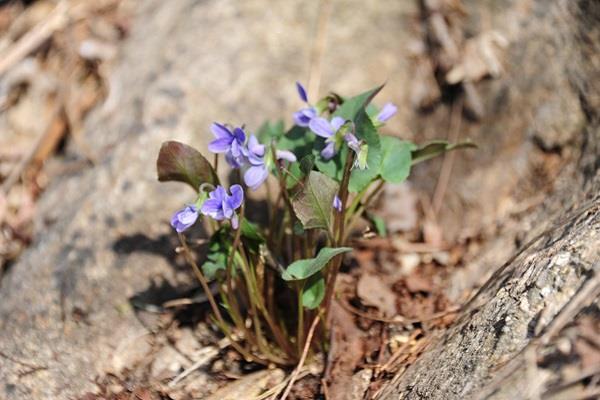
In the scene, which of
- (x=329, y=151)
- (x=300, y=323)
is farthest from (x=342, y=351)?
(x=329, y=151)

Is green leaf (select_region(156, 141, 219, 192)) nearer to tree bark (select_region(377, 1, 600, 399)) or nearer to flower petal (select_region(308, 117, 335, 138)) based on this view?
flower petal (select_region(308, 117, 335, 138))

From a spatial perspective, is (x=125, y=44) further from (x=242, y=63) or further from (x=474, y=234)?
(x=474, y=234)

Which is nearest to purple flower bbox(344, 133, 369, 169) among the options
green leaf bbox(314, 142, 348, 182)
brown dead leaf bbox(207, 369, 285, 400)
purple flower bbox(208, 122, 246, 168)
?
green leaf bbox(314, 142, 348, 182)

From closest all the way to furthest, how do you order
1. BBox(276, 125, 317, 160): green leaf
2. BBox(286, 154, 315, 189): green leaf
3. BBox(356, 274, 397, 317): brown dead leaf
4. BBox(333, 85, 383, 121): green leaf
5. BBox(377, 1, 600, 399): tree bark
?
1. BBox(377, 1, 600, 399): tree bark
2. BBox(286, 154, 315, 189): green leaf
3. BBox(333, 85, 383, 121): green leaf
4. BBox(276, 125, 317, 160): green leaf
5. BBox(356, 274, 397, 317): brown dead leaf

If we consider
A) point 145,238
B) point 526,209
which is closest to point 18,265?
point 145,238

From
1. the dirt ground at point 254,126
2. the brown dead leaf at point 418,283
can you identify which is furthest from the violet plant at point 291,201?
the brown dead leaf at point 418,283

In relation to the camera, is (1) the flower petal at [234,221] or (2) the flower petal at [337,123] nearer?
(1) the flower petal at [234,221]

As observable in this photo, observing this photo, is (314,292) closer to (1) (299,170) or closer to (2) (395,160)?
(1) (299,170)

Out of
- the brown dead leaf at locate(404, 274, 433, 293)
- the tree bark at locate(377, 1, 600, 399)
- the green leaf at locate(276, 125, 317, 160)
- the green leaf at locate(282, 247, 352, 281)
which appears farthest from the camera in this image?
the brown dead leaf at locate(404, 274, 433, 293)

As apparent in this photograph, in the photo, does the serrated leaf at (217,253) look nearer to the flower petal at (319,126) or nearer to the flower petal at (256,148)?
the flower petal at (256,148)
